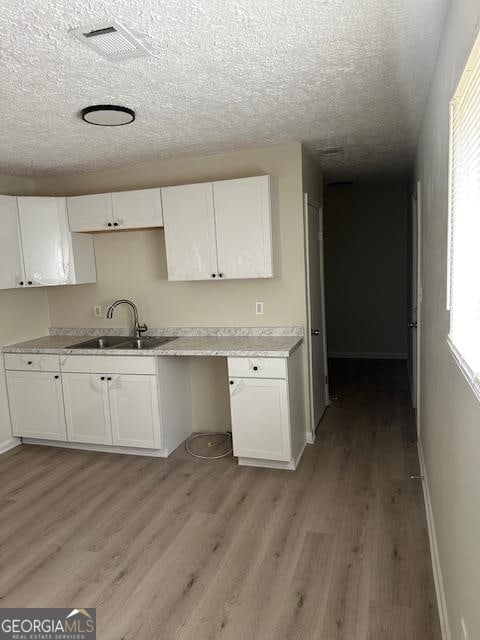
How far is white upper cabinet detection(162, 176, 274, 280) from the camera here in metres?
3.45

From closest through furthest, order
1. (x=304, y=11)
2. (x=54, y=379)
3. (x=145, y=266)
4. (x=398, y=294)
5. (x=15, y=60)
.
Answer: (x=304, y=11)
(x=15, y=60)
(x=54, y=379)
(x=145, y=266)
(x=398, y=294)

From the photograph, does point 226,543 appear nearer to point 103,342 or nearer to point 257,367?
point 257,367

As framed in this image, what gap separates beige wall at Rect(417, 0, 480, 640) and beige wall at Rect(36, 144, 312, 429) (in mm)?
1196

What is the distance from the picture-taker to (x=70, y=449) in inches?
159

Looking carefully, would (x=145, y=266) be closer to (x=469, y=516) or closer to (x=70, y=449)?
(x=70, y=449)

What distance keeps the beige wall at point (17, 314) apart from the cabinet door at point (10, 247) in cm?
31

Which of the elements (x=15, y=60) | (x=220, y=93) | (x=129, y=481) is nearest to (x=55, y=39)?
(x=15, y=60)

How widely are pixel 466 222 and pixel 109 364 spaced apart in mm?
2945

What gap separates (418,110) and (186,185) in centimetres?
173

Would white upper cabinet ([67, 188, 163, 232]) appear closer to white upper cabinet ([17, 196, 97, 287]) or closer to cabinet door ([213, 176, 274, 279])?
white upper cabinet ([17, 196, 97, 287])

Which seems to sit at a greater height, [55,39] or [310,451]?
[55,39]

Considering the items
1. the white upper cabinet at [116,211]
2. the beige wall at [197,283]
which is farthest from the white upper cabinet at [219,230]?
the beige wall at [197,283]

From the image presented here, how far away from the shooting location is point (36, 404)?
13.1ft

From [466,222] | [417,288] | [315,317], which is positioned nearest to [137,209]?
[315,317]
